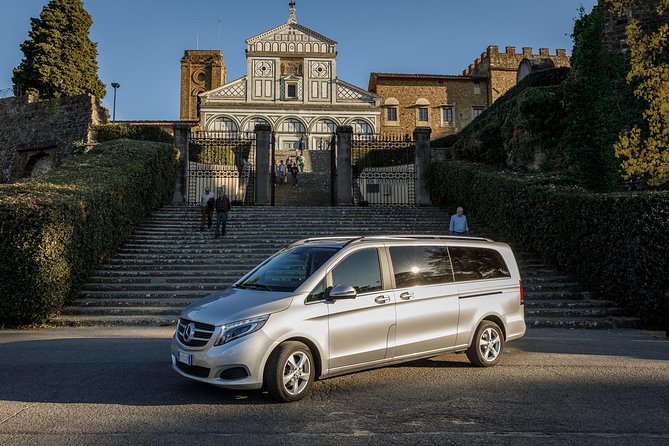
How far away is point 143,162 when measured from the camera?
17328 millimetres

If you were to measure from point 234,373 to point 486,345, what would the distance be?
3.48m

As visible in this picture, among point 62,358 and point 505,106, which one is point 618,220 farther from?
point 505,106

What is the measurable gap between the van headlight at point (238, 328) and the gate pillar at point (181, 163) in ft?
56.7

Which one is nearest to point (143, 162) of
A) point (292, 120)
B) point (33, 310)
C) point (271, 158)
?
point (271, 158)

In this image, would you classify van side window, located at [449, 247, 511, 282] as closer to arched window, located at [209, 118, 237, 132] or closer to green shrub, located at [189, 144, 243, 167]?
green shrub, located at [189, 144, 243, 167]

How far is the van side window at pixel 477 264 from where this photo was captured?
6.62 m

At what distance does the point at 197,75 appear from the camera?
6944 centimetres

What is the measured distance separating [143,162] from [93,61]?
25.2 metres

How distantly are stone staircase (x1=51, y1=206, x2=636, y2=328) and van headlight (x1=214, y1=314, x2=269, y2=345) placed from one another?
580 centimetres

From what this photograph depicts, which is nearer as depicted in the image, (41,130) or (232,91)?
(41,130)

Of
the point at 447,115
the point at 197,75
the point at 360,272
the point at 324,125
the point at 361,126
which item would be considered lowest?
the point at 360,272

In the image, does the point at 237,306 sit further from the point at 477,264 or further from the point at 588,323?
the point at 588,323

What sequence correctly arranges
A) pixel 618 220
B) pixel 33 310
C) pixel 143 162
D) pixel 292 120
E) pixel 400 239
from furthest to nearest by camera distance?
pixel 292 120 → pixel 143 162 → pixel 618 220 → pixel 33 310 → pixel 400 239

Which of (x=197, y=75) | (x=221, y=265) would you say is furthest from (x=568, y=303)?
(x=197, y=75)
